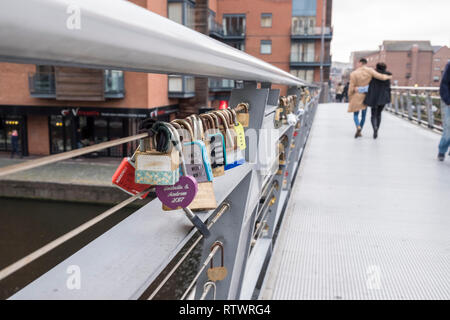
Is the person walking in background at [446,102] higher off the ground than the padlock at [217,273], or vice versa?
the person walking in background at [446,102]

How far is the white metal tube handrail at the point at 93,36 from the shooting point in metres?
0.43

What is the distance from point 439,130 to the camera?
906cm

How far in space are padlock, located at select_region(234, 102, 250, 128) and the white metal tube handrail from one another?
875mm

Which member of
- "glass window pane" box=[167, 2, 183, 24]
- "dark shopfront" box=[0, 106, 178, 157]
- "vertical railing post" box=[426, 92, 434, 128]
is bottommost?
"dark shopfront" box=[0, 106, 178, 157]

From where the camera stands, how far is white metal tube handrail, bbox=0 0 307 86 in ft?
1.40

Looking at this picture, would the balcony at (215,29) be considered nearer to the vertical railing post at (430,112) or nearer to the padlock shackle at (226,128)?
the vertical railing post at (430,112)

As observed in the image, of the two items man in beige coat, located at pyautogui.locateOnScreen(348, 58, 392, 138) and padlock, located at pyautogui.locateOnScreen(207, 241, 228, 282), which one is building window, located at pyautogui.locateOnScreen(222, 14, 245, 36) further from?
padlock, located at pyautogui.locateOnScreen(207, 241, 228, 282)

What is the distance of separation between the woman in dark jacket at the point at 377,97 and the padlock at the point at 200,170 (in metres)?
6.90

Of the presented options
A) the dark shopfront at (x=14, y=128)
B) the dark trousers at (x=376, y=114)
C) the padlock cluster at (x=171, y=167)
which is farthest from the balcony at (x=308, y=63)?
the padlock cluster at (x=171, y=167)

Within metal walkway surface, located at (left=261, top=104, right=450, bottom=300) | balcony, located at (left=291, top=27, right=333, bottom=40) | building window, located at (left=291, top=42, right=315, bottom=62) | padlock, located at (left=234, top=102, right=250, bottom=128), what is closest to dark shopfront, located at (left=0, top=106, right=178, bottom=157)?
building window, located at (left=291, top=42, right=315, bottom=62)

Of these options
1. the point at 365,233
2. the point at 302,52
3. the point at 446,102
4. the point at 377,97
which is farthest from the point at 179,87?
the point at 365,233

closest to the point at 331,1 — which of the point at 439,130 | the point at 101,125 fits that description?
the point at 101,125
